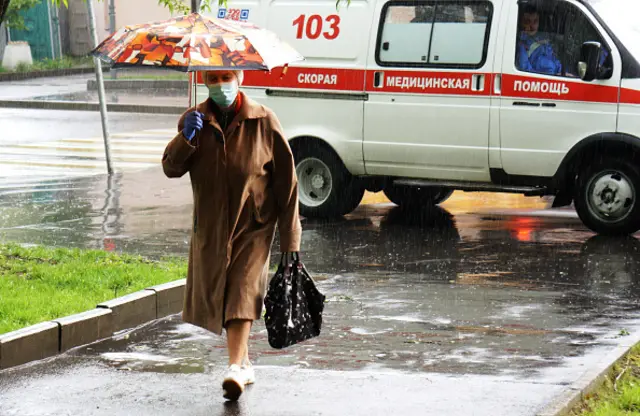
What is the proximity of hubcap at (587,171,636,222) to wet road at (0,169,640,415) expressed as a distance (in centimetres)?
27

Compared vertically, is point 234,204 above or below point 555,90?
above

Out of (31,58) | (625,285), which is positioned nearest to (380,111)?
(625,285)

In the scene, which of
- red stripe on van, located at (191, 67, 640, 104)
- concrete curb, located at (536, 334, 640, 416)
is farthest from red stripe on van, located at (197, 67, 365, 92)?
concrete curb, located at (536, 334, 640, 416)

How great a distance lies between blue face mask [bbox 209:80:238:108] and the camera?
645cm

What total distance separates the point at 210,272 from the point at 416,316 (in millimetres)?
2392

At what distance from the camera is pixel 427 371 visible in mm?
6938

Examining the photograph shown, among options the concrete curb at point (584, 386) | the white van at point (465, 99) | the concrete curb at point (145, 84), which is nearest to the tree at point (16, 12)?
the concrete curb at point (145, 84)

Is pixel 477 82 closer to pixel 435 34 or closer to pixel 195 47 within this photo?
pixel 435 34

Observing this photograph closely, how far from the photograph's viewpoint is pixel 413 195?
1408 centimetres

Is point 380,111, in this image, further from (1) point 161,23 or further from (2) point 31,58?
(2) point 31,58

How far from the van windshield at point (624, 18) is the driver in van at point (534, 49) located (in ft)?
1.83

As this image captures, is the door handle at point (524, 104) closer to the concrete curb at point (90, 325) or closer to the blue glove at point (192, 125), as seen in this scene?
the concrete curb at point (90, 325)

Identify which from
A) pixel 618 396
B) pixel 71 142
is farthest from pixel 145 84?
pixel 618 396

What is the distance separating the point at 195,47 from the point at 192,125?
1.38ft
